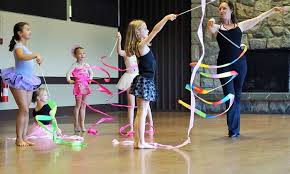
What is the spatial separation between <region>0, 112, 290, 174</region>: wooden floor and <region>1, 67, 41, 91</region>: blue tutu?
0.60 meters

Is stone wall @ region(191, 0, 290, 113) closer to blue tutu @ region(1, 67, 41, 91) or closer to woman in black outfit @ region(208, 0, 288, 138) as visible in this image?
woman in black outfit @ region(208, 0, 288, 138)

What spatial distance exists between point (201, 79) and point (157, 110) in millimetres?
1328

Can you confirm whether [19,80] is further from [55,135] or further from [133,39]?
[133,39]

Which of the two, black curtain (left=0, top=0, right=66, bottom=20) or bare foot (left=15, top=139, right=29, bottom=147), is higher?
black curtain (left=0, top=0, right=66, bottom=20)

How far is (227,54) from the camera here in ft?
19.4

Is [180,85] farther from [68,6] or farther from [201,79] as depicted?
[68,6]

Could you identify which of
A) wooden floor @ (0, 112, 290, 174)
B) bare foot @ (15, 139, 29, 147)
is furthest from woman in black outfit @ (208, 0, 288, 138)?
bare foot @ (15, 139, 29, 147)

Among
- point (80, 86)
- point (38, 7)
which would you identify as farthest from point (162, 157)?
point (38, 7)

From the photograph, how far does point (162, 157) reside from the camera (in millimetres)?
4359

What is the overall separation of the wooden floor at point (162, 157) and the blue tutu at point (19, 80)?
0.60m

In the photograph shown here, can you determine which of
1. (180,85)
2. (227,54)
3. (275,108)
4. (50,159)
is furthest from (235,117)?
(180,85)

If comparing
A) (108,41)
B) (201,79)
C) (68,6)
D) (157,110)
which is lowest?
(157,110)

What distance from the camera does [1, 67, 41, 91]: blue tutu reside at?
201 inches

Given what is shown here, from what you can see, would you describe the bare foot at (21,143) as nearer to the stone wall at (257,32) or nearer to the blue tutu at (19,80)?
the blue tutu at (19,80)
